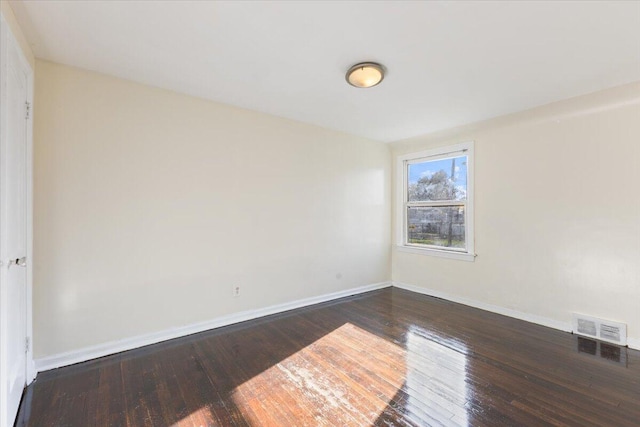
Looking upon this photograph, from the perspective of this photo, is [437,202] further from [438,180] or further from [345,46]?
[345,46]

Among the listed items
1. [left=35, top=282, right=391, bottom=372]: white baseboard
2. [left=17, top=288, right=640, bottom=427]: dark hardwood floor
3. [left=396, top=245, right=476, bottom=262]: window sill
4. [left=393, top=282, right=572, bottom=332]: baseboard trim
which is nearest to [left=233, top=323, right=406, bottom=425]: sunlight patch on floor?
[left=17, top=288, right=640, bottom=427]: dark hardwood floor

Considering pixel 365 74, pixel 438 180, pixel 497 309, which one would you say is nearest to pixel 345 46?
pixel 365 74

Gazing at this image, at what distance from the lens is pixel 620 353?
251 cm

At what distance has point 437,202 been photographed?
420 centimetres

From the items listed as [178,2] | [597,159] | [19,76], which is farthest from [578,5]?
[19,76]

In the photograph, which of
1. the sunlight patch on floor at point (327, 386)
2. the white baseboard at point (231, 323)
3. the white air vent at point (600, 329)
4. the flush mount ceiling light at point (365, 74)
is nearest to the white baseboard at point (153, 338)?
the white baseboard at point (231, 323)

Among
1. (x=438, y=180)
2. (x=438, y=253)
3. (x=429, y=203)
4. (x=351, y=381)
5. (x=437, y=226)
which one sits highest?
(x=438, y=180)

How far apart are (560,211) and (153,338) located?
14.0 ft

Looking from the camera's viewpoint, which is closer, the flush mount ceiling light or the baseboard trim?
the flush mount ceiling light

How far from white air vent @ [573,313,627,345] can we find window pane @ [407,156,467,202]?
1.77m

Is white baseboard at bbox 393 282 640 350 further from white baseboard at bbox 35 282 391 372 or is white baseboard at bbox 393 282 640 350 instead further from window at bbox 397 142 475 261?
white baseboard at bbox 35 282 391 372

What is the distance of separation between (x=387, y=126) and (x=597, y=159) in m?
2.19

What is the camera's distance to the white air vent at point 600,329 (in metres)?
2.65

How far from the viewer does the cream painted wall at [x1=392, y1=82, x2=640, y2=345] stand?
8.73 ft
